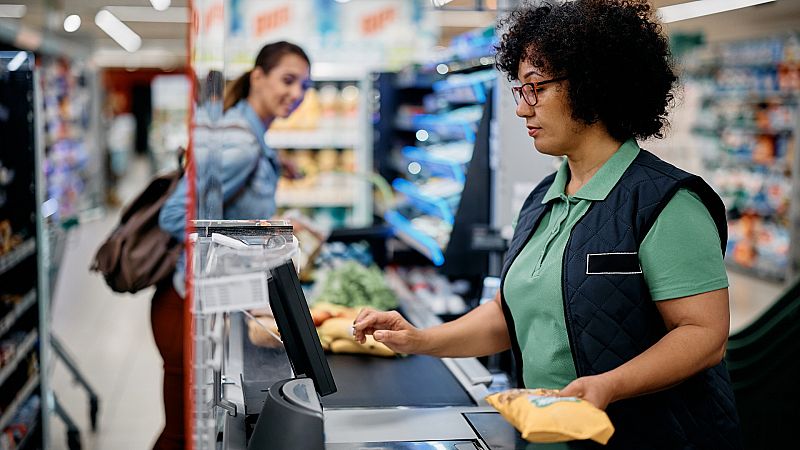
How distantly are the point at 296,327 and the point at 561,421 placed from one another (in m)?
0.53

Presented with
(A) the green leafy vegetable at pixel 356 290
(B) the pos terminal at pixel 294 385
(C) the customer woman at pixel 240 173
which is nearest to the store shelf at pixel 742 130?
(A) the green leafy vegetable at pixel 356 290

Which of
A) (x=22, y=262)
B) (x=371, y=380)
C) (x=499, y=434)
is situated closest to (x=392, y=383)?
(x=371, y=380)

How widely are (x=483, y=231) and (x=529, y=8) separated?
1.59 meters

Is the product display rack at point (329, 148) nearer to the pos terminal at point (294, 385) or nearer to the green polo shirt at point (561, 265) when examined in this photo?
the green polo shirt at point (561, 265)

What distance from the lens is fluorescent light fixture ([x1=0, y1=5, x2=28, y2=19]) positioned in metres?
11.5

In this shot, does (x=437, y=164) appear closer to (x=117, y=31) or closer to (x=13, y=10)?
(x=13, y=10)

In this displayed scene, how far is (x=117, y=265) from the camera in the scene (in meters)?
3.22

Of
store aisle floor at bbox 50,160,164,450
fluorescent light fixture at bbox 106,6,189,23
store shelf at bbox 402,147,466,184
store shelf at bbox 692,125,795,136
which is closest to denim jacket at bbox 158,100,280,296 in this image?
store shelf at bbox 402,147,466,184

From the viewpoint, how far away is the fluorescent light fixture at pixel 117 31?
13.1 metres

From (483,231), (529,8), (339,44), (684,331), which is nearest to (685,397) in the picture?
(684,331)

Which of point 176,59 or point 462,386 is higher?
point 176,59

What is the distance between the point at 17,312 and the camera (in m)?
3.47

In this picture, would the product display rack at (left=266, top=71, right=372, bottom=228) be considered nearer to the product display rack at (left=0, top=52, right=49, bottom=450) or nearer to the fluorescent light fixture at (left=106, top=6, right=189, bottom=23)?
the product display rack at (left=0, top=52, right=49, bottom=450)

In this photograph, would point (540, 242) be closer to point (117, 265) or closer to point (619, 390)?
point (619, 390)
